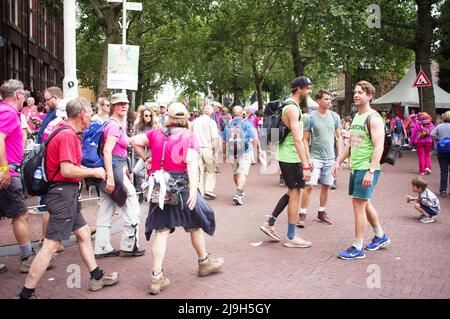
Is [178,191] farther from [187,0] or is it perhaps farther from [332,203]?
[187,0]

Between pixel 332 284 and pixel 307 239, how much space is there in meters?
1.79

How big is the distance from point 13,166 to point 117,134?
3.73 feet

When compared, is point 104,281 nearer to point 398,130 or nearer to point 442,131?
point 442,131

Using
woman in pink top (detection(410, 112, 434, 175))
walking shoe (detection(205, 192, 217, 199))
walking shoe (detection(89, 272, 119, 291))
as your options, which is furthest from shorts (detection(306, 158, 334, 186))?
woman in pink top (detection(410, 112, 434, 175))

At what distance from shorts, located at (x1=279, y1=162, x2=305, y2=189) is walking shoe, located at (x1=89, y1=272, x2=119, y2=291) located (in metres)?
2.33

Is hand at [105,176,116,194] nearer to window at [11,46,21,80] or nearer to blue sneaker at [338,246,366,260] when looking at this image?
blue sneaker at [338,246,366,260]

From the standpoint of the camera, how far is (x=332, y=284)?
4680 millimetres

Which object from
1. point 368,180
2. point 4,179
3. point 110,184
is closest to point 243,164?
point 368,180

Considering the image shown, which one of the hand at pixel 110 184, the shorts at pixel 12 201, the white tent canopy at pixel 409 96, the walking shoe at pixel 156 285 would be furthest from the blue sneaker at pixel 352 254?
the white tent canopy at pixel 409 96

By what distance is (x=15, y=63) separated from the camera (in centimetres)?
2322

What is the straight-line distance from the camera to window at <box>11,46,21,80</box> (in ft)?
74.0

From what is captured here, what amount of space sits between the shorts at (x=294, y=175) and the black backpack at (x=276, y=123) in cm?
37


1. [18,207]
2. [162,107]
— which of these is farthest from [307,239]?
[162,107]
